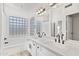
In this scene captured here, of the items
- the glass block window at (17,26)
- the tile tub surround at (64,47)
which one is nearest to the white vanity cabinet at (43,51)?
the tile tub surround at (64,47)

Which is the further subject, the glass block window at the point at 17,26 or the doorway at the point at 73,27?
the glass block window at the point at 17,26

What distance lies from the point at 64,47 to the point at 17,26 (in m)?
0.70

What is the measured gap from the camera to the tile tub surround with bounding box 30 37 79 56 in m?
1.73

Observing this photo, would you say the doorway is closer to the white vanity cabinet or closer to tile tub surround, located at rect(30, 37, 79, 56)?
tile tub surround, located at rect(30, 37, 79, 56)

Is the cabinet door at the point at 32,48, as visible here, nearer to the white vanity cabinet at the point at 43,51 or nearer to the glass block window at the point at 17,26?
the white vanity cabinet at the point at 43,51

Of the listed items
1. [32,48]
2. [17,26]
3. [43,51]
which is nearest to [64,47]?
[43,51]

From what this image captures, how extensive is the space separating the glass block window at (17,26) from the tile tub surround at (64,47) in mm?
322

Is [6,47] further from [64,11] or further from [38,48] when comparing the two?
[64,11]

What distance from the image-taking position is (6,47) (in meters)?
1.81

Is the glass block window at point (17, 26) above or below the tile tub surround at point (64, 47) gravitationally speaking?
above

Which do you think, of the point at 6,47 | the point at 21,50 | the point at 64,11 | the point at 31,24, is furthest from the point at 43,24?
the point at 6,47

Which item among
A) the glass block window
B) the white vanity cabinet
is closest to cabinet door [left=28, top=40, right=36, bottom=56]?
the white vanity cabinet

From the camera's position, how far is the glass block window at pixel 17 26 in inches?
71.9

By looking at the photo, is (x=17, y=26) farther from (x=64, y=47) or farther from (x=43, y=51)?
(x=64, y=47)
